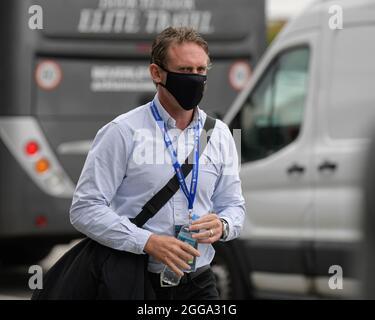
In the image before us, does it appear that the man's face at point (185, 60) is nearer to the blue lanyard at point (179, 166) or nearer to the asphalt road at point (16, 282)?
the blue lanyard at point (179, 166)

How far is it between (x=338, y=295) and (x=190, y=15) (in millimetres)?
3351

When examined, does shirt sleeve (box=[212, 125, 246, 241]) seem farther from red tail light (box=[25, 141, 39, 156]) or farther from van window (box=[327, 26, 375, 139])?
red tail light (box=[25, 141, 39, 156])

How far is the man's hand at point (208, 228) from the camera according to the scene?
3.78m

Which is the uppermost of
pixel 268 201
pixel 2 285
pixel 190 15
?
pixel 190 15

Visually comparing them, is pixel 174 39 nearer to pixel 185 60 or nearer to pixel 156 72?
pixel 185 60

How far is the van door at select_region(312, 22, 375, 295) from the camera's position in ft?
23.7

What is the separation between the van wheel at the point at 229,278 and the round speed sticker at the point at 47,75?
83.5 inches

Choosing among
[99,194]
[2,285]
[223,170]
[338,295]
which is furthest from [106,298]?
[2,285]

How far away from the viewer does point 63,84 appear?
9.46 metres

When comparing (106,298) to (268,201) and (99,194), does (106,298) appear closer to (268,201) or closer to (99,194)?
(99,194)

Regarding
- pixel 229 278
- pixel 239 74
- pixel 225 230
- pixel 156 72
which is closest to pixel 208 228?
pixel 225 230

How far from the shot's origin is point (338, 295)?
7.28 meters

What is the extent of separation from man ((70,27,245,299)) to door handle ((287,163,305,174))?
358 centimetres

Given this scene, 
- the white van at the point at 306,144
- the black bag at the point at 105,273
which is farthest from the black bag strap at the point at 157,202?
the white van at the point at 306,144
